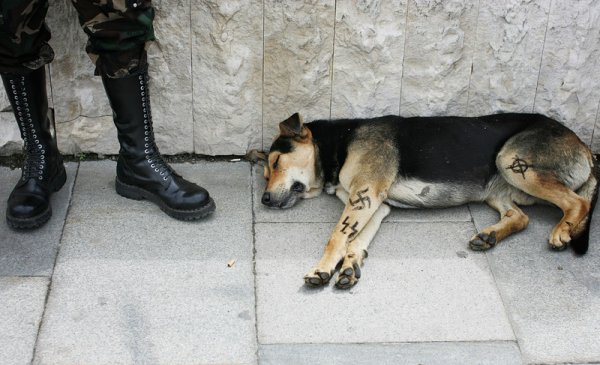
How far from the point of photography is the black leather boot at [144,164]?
4090 mm

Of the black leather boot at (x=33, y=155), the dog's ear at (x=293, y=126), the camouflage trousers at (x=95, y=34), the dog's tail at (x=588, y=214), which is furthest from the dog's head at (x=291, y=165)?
the dog's tail at (x=588, y=214)

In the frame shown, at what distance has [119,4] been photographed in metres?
3.69

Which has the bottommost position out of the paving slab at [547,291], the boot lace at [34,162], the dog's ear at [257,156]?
the paving slab at [547,291]

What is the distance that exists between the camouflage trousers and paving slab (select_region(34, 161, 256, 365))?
0.79 m

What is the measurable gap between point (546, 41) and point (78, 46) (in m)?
2.63

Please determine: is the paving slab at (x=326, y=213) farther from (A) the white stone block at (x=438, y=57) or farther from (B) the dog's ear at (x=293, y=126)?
(A) the white stone block at (x=438, y=57)

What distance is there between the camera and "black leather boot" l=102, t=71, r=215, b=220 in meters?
4.09

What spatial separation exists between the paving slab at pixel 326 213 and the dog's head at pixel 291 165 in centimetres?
5

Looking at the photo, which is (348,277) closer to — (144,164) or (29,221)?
(144,164)

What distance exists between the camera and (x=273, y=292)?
367cm

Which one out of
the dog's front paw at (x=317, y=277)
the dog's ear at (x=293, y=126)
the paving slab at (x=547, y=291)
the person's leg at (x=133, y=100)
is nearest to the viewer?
the paving slab at (x=547, y=291)

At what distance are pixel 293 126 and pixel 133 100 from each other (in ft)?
2.90

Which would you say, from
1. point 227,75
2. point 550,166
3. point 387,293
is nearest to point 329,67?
point 227,75

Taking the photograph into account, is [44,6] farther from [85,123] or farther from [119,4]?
[85,123]
